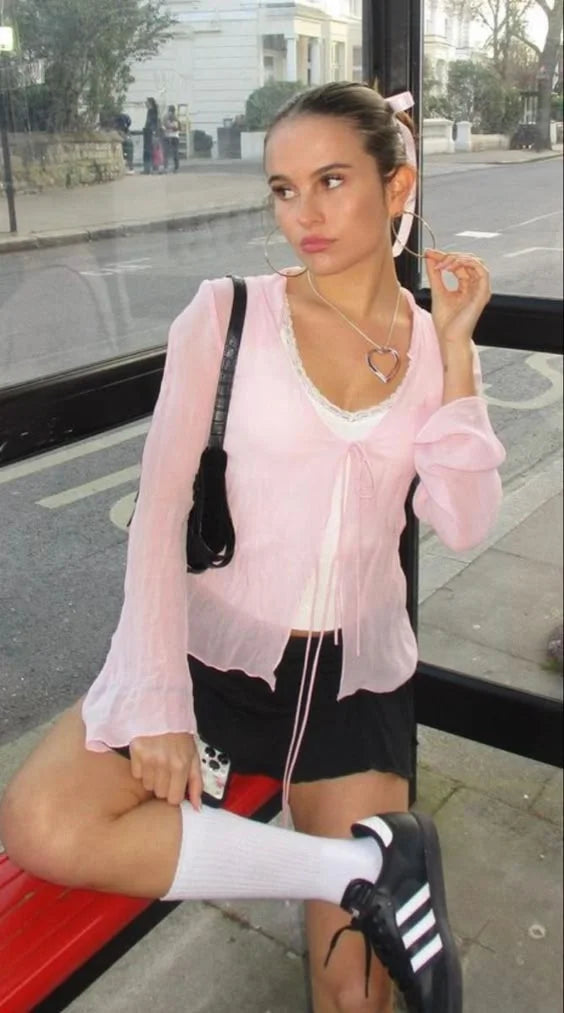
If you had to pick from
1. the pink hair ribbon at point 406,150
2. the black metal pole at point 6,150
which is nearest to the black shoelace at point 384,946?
the pink hair ribbon at point 406,150

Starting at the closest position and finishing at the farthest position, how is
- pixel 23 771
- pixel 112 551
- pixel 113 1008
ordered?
pixel 23 771, pixel 113 1008, pixel 112 551

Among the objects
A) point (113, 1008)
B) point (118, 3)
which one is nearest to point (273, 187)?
point (118, 3)

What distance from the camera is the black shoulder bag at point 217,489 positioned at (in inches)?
61.2

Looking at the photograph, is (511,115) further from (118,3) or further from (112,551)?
(112,551)

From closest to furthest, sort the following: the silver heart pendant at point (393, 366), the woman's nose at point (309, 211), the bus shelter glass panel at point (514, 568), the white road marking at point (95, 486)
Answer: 1. the woman's nose at point (309, 211)
2. the silver heart pendant at point (393, 366)
3. the white road marking at point (95, 486)
4. the bus shelter glass panel at point (514, 568)

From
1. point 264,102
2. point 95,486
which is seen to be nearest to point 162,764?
point 95,486

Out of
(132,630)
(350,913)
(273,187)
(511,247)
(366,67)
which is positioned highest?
(366,67)

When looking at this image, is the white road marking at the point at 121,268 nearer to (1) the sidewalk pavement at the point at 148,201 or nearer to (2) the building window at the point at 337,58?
(1) the sidewalk pavement at the point at 148,201

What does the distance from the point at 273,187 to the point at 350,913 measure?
3.78ft

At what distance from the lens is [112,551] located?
7.64 ft

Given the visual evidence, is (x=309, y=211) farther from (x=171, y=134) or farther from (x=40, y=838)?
(x=40, y=838)

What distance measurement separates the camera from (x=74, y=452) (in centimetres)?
234

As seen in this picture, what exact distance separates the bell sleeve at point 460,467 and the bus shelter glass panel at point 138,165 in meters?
0.68

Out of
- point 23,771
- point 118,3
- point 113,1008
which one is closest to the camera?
point 23,771
